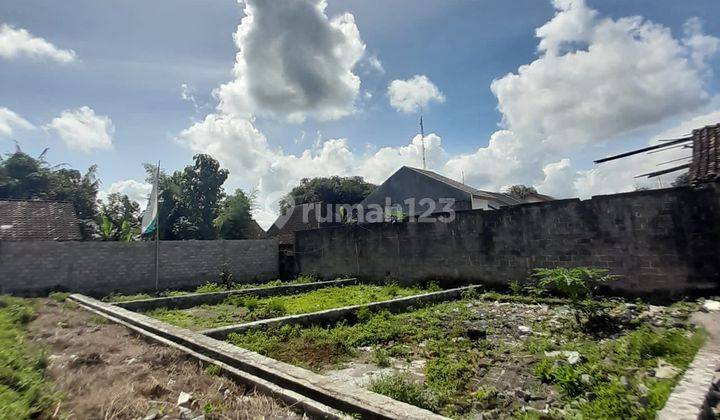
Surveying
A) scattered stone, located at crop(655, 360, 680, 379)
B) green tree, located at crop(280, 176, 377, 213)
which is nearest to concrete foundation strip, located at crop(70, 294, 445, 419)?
Result: scattered stone, located at crop(655, 360, 680, 379)

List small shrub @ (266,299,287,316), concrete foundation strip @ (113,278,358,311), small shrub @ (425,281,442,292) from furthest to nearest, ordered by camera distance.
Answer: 1. small shrub @ (425,281,442,292)
2. concrete foundation strip @ (113,278,358,311)
3. small shrub @ (266,299,287,316)

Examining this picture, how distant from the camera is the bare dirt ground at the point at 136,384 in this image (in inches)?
111

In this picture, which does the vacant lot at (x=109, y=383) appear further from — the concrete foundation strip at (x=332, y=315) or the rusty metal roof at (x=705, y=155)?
the rusty metal roof at (x=705, y=155)

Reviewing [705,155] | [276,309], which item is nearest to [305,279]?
[276,309]

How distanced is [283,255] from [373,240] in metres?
5.06

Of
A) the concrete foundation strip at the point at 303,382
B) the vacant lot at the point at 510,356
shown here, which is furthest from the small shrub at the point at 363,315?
the concrete foundation strip at the point at 303,382

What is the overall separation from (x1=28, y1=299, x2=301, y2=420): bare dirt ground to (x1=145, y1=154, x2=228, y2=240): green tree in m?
20.2

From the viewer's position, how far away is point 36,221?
521 inches

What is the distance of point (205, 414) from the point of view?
2.87 metres

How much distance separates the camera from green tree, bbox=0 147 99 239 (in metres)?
21.3

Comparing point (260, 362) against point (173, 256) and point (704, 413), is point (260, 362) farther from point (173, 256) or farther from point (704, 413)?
point (173, 256)

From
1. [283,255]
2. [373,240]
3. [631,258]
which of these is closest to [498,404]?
[631,258]

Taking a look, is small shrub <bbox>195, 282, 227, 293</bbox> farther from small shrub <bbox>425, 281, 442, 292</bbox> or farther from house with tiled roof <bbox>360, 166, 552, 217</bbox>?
house with tiled roof <bbox>360, 166, 552, 217</bbox>

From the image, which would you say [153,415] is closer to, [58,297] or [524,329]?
[524,329]
